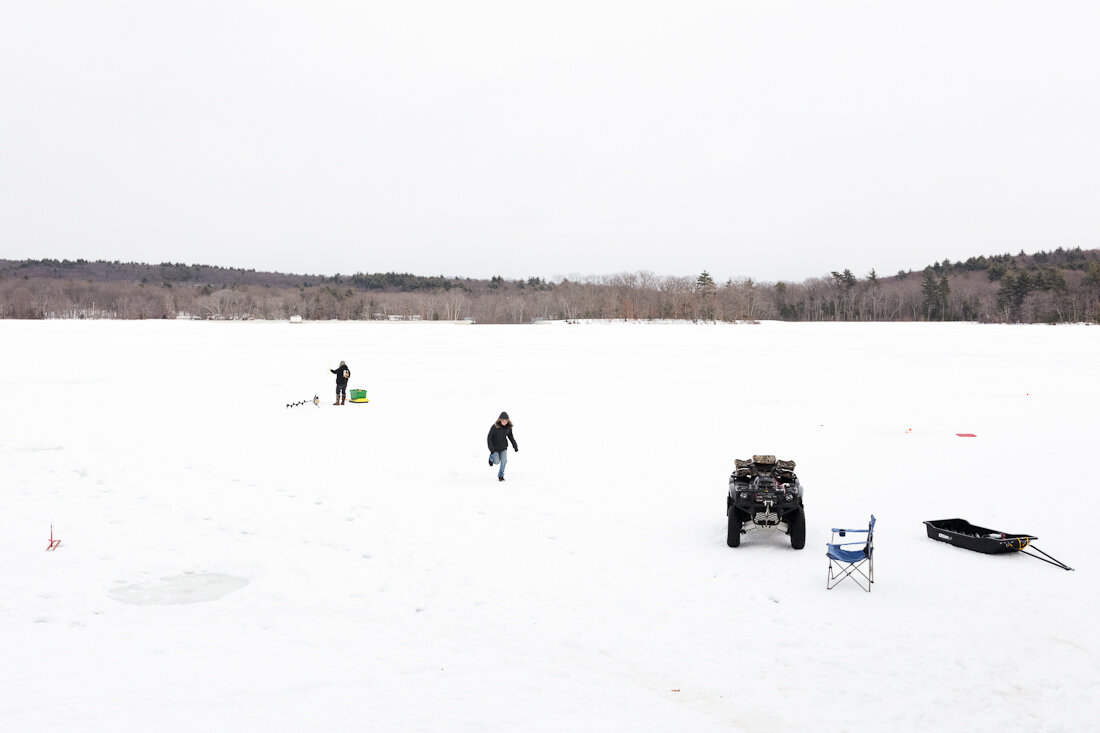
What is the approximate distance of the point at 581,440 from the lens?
16578 millimetres

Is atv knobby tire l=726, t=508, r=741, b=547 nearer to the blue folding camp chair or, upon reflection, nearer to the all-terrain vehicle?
the all-terrain vehicle

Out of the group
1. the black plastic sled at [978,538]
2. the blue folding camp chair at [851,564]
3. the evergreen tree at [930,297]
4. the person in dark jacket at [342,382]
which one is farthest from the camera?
the evergreen tree at [930,297]

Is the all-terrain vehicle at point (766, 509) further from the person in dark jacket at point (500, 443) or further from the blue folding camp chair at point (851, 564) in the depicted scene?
the person in dark jacket at point (500, 443)

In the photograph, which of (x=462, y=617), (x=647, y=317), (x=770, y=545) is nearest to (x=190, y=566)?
(x=462, y=617)

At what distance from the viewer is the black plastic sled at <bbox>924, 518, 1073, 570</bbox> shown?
28.3 ft

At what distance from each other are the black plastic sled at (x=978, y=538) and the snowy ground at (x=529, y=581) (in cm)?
15

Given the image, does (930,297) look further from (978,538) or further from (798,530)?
(798,530)

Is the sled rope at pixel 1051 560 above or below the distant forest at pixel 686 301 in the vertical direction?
below

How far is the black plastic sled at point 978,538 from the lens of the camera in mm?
8641

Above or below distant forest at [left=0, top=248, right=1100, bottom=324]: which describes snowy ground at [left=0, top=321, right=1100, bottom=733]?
below

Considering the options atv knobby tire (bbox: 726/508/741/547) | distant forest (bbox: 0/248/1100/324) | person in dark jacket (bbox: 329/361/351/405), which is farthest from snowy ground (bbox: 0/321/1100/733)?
distant forest (bbox: 0/248/1100/324)

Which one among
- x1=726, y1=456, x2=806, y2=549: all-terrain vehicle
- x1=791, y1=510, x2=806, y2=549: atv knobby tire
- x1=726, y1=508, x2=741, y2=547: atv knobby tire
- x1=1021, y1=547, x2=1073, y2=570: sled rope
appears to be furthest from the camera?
x1=726, y1=508, x2=741, y2=547: atv knobby tire

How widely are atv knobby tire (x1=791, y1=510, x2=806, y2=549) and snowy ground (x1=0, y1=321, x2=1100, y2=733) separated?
0.98ft

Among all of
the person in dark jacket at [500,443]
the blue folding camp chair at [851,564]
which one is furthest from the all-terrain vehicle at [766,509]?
the person in dark jacket at [500,443]
